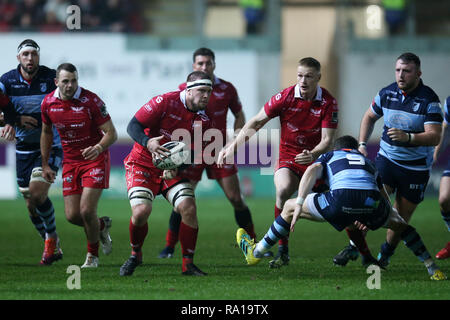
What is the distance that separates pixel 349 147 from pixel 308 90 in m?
→ 1.10

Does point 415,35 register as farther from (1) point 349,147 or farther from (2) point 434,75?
(1) point 349,147

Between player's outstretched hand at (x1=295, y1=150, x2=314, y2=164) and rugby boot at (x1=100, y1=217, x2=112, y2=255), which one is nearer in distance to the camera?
player's outstretched hand at (x1=295, y1=150, x2=314, y2=164)

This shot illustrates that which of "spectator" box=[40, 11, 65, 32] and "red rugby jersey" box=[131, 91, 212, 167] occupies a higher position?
"spectator" box=[40, 11, 65, 32]

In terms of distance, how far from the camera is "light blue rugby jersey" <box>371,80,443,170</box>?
318 inches

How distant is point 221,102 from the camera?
9.61m

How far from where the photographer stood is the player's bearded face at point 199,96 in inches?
302

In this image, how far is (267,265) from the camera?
848 cm

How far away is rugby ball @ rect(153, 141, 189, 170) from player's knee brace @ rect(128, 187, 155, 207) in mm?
318

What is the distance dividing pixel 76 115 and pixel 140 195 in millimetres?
1227

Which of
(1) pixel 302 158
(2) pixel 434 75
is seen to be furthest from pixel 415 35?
(1) pixel 302 158

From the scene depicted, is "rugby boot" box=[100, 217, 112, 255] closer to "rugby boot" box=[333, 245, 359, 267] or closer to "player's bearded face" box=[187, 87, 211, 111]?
"player's bearded face" box=[187, 87, 211, 111]

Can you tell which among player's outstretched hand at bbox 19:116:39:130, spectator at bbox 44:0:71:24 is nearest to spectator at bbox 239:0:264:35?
spectator at bbox 44:0:71:24

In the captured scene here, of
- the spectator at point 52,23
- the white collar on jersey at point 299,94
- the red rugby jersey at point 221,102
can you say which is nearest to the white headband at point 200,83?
the white collar on jersey at point 299,94

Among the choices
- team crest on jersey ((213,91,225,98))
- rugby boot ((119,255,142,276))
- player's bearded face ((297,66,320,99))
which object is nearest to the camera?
rugby boot ((119,255,142,276))
